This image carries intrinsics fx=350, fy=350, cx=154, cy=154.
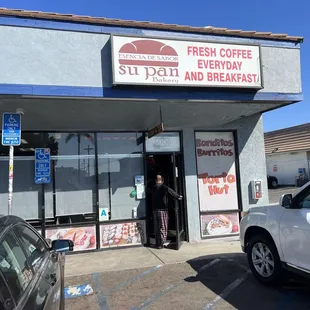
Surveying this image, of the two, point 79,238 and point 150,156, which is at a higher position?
point 150,156

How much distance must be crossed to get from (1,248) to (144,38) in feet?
16.5

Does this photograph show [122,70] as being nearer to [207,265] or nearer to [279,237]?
[279,237]

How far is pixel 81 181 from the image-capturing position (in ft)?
28.2

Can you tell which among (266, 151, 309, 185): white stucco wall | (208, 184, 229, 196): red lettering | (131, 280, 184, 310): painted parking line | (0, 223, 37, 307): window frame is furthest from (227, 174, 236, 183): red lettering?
(266, 151, 309, 185): white stucco wall

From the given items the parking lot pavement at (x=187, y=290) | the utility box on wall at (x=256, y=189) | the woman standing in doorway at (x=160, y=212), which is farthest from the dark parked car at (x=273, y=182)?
the parking lot pavement at (x=187, y=290)

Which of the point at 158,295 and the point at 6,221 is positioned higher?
the point at 6,221

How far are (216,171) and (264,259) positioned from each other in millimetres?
4034

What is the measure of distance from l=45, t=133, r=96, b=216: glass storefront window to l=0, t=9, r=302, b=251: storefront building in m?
0.02

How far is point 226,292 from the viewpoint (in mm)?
5266

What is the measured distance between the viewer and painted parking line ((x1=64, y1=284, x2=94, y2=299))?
544 cm

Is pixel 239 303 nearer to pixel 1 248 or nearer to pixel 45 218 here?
pixel 1 248

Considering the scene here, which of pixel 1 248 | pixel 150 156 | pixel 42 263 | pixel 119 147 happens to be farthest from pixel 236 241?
pixel 1 248

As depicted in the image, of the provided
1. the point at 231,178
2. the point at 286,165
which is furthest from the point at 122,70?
the point at 286,165

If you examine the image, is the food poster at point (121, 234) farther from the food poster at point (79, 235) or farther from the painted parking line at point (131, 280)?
the painted parking line at point (131, 280)
